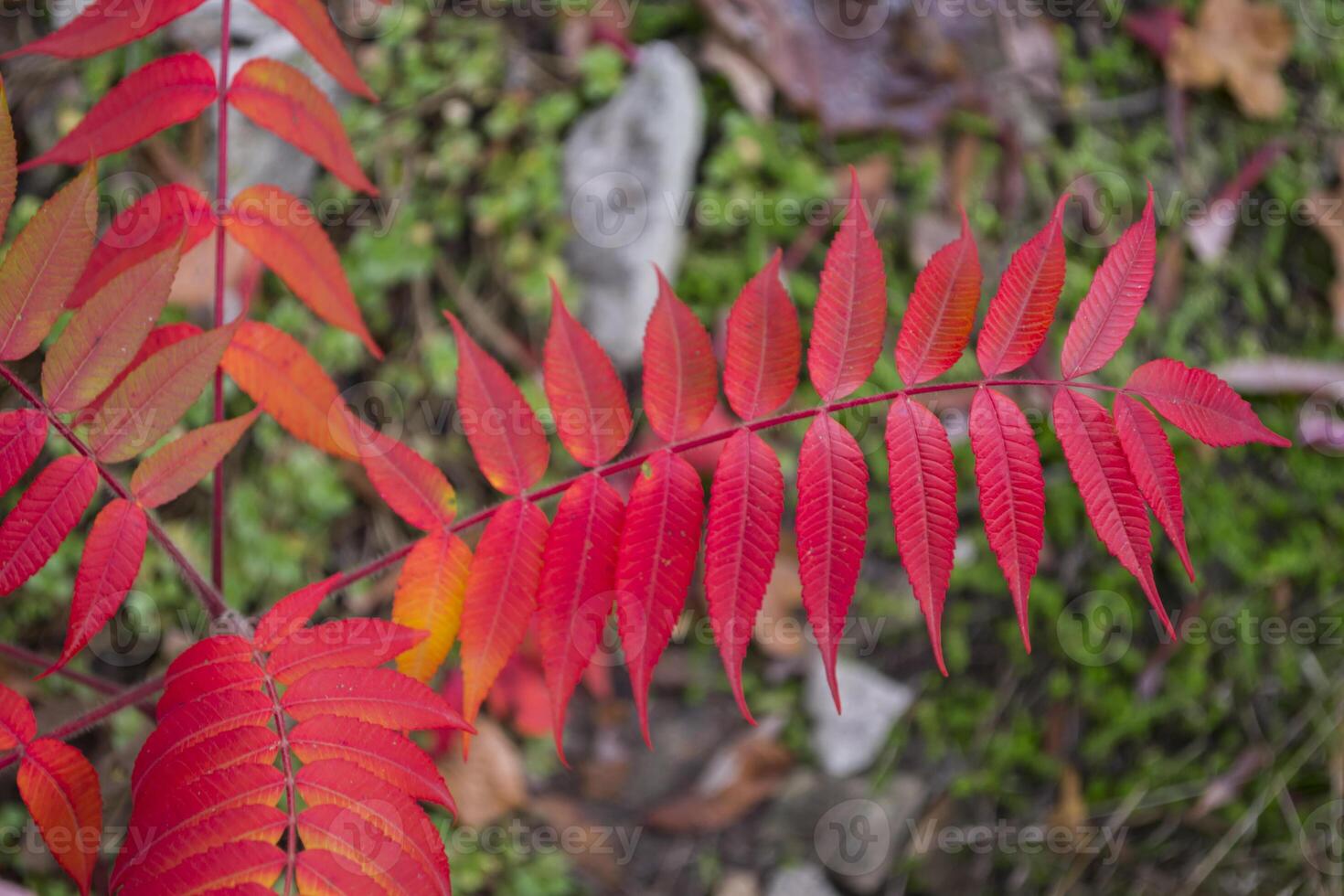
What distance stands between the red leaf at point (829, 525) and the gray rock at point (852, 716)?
4.17 ft

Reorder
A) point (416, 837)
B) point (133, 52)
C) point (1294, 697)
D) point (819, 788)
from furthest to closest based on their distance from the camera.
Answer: point (1294, 697), point (819, 788), point (133, 52), point (416, 837)

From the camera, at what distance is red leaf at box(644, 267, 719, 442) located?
125cm

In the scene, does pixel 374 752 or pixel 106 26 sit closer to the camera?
pixel 374 752

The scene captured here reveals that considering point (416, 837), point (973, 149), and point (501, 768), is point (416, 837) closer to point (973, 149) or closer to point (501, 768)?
point (501, 768)

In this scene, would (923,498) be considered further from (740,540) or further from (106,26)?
(106,26)

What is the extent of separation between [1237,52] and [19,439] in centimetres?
326

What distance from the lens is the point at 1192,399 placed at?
46.8 inches

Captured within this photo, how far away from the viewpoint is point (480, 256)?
240cm

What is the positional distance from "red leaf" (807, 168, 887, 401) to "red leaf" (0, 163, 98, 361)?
0.92 meters

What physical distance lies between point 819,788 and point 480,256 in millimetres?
1649

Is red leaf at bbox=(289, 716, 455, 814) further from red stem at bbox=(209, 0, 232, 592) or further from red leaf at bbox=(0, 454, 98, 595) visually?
red stem at bbox=(209, 0, 232, 592)

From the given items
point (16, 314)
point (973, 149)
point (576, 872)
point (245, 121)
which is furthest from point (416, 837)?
point (973, 149)

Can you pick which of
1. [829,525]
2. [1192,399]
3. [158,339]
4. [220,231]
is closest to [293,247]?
[220,231]

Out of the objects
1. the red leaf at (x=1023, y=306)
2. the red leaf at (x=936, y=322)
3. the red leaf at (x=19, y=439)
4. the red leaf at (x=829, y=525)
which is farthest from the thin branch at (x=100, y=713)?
the red leaf at (x=1023, y=306)
